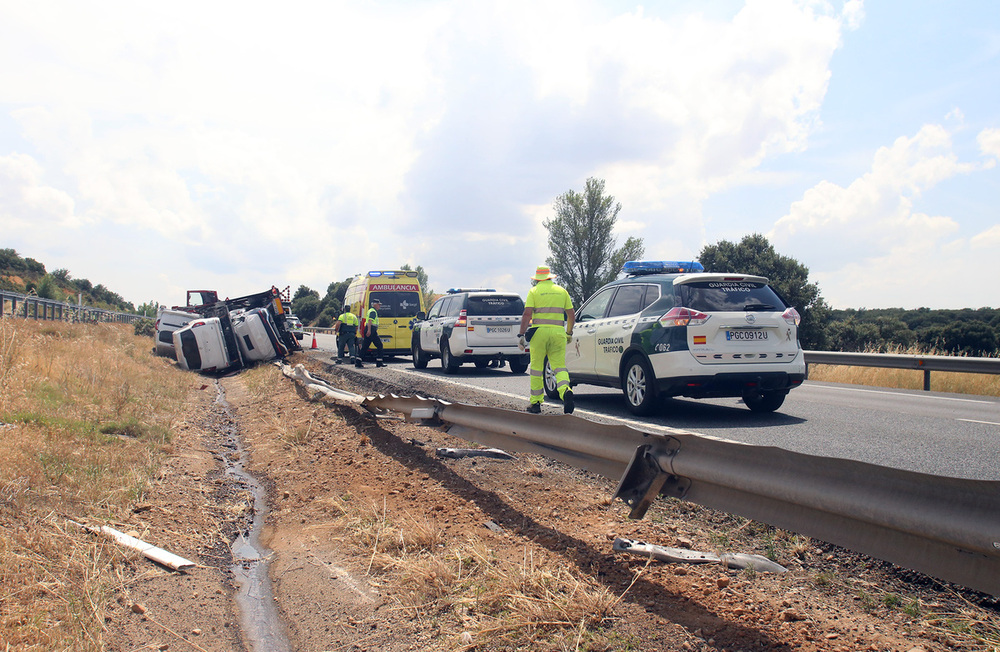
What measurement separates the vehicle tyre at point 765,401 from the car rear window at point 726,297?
115 centimetres

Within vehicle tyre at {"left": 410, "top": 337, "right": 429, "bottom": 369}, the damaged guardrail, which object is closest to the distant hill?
vehicle tyre at {"left": 410, "top": 337, "right": 429, "bottom": 369}

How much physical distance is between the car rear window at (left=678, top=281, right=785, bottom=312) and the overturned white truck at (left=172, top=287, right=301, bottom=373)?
14.3 metres

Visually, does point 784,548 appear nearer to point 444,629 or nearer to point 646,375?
point 444,629

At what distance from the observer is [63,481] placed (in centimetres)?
500

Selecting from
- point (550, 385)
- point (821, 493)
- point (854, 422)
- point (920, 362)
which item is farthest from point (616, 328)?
point (920, 362)

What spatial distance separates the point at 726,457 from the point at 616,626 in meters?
0.87

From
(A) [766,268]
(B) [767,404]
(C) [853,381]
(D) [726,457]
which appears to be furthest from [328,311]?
(D) [726,457]

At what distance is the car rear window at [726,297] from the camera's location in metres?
7.72

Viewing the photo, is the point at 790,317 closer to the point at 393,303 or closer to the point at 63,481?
the point at 63,481

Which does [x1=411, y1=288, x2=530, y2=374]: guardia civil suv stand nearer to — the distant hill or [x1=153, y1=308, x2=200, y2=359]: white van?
[x1=153, y1=308, x2=200, y2=359]: white van

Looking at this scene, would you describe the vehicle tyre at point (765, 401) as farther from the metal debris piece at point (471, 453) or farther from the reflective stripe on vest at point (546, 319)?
the metal debris piece at point (471, 453)

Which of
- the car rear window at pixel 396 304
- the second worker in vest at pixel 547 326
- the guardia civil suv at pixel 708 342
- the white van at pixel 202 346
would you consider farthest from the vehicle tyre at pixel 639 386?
the white van at pixel 202 346

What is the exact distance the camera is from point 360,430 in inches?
307

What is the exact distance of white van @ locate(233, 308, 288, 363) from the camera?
62.4 ft
